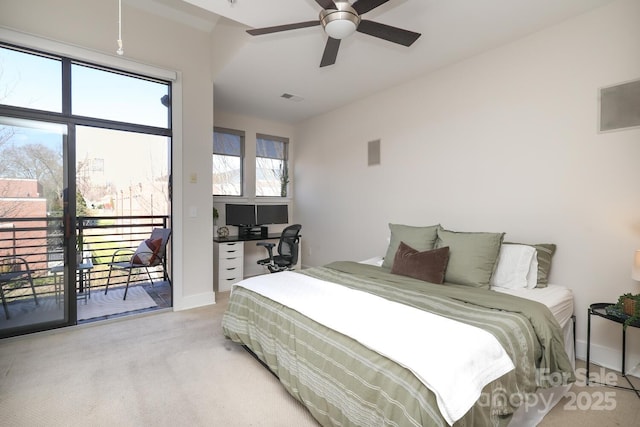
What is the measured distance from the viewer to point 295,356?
1851 mm

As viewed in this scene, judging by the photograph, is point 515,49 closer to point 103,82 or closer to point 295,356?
point 295,356

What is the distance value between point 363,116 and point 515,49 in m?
1.92

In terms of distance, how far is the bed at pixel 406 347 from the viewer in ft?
4.13

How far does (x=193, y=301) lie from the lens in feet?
12.1

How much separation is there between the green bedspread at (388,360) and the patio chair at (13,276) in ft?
7.08

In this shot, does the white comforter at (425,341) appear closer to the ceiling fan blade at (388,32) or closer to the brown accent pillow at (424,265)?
the brown accent pillow at (424,265)

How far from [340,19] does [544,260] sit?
2436 mm

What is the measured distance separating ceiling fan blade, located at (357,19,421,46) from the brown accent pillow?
1.70 metres

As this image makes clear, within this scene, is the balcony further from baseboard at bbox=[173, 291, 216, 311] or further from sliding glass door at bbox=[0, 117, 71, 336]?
baseboard at bbox=[173, 291, 216, 311]

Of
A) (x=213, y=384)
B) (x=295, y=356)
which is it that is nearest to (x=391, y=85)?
(x=295, y=356)

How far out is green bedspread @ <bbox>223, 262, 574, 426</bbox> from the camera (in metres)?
1.29

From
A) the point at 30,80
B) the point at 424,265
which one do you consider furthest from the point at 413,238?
the point at 30,80

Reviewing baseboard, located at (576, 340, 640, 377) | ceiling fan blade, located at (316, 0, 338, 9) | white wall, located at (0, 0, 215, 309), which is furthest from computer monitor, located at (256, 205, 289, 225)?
baseboard, located at (576, 340, 640, 377)

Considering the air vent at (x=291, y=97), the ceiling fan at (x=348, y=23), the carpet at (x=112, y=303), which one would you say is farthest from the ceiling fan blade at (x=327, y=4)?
the carpet at (x=112, y=303)
